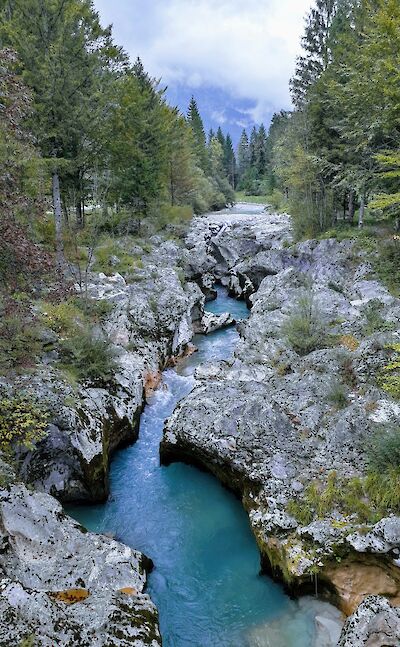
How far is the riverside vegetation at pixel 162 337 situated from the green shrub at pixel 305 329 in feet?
0.24

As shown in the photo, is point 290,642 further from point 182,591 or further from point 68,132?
point 68,132

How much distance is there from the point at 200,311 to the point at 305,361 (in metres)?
10.5

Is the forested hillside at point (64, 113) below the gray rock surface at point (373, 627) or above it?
above

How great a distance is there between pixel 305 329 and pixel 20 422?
9.38 meters

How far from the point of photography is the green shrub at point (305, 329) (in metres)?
13.8

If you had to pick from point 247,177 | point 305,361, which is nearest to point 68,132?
point 305,361

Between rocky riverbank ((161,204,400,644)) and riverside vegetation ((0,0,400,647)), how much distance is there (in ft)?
0.15

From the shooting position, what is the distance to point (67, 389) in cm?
1071

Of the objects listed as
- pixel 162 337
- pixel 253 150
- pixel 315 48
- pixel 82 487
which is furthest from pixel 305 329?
pixel 253 150

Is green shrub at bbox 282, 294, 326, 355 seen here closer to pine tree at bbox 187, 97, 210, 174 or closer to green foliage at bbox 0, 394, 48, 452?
green foliage at bbox 0, 394, 48, 452

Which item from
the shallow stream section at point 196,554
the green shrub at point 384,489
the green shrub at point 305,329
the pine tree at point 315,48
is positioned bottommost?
the shallow stream section at point 196,554

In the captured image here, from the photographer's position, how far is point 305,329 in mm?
14023

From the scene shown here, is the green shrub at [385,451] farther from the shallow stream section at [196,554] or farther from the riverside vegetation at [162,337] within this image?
the shallow stream section at [196,554]

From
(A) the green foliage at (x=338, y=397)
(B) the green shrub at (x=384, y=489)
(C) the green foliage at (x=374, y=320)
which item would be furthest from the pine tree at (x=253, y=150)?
(B) the green shrub at (x=384, y=489)
